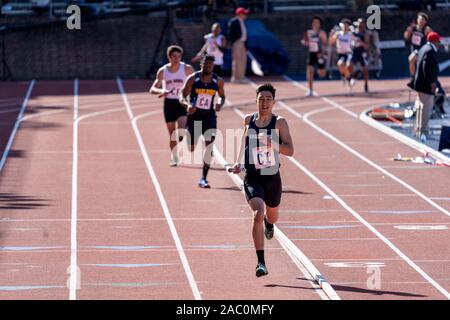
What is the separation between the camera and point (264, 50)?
38094mm

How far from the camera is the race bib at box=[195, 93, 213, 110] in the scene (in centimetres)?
1981

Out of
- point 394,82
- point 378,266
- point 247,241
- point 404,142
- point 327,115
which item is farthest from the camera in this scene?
point 394,82

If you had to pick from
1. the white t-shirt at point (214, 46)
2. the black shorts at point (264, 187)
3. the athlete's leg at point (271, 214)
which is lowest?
the white t-shirt at point (214, 46)

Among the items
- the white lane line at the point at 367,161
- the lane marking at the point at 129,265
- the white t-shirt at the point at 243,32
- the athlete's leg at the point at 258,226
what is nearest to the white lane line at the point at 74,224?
the lane marking at the point at 129,265

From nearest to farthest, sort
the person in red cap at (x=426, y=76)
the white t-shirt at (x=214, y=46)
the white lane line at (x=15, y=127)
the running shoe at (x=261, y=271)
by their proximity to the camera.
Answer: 1. the running shoe at (x=261, y=271)
2. the white lane line at (x=15, y=127)
3. the person in red cap at (x=426, y=76)
4. the white t-shirt at (x=214, y=46)

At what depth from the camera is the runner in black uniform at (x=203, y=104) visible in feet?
64.7

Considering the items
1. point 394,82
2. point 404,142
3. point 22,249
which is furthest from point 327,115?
point 22,249

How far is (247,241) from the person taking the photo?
52.0 ft

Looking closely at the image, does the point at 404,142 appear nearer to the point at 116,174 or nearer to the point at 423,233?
the point at 116,174

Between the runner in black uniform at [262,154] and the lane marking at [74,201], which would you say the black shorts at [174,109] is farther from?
the runner in black uniform at [262,154]

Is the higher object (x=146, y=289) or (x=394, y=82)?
(x=146, y=289)

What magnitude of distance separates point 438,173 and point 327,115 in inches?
331

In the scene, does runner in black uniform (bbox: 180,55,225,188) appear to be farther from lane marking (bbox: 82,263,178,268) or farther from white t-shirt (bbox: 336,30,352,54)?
white t-shirt (bbox: 336,30,352,54)

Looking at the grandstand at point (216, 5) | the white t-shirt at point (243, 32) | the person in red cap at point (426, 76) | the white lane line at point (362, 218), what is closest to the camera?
the white lane line at point (362, 218)
